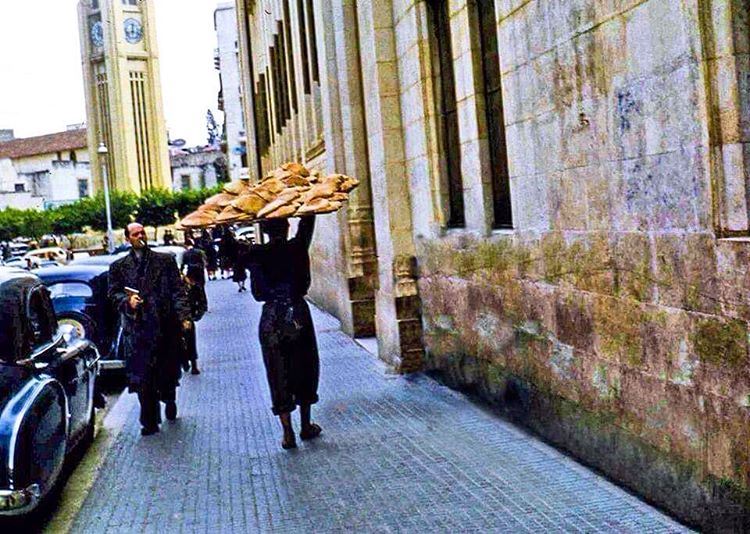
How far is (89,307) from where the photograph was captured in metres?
13.5

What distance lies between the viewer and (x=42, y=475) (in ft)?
21.6

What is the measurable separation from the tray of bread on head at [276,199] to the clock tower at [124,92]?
104236 millimetres

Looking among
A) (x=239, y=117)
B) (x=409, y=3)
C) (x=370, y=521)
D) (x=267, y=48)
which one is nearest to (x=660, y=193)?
(x=370, y=521)

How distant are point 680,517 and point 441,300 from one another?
205 inches

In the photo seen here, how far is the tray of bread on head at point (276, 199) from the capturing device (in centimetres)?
838

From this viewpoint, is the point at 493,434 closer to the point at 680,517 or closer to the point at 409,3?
the point at 680,517

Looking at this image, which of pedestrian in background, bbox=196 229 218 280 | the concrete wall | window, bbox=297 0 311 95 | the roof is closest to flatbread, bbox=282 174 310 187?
window, bbox=297 0 311 95

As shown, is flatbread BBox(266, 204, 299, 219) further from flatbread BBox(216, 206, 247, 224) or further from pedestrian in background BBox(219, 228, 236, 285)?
pedestrian in background BBox(219, 228, 236, 285)

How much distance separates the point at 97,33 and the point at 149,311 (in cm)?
11237

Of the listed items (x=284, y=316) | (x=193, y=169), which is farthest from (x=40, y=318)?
(x=193, y=169)

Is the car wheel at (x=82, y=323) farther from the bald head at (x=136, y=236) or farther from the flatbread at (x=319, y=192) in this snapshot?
the flatbread at (x=319, y=192)

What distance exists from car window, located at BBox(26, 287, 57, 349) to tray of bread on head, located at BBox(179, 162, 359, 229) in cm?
116

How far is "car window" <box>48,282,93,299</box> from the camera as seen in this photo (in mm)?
13656

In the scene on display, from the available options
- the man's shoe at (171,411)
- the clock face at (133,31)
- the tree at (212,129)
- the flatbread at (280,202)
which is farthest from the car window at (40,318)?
the tree at (212,129)
